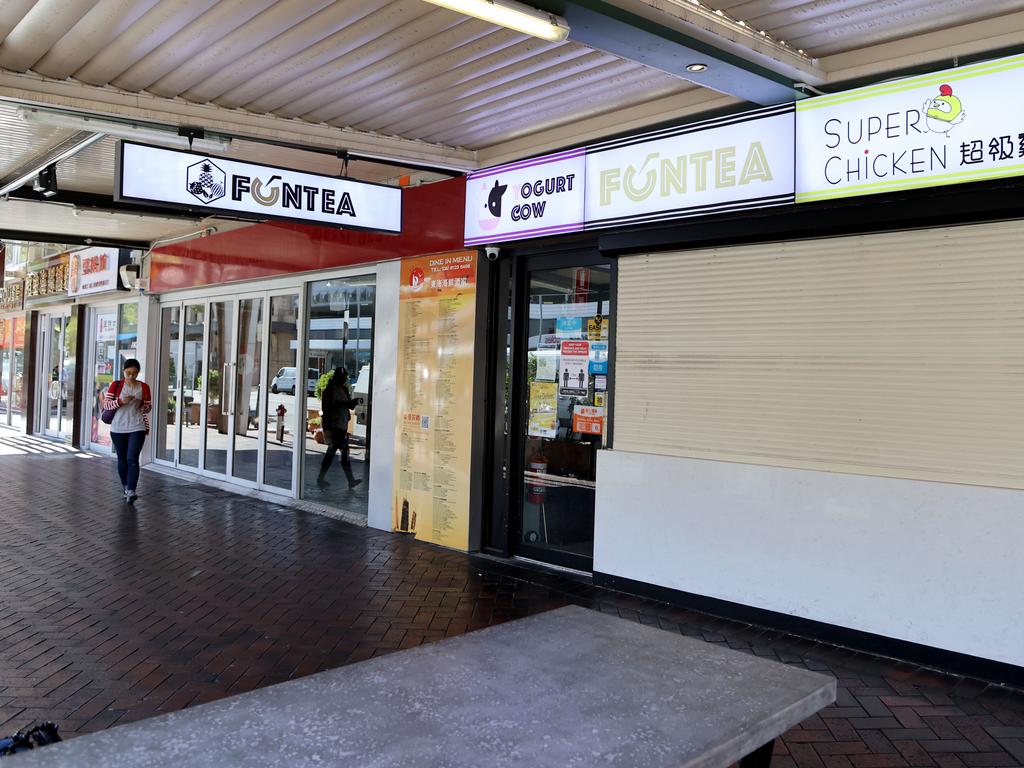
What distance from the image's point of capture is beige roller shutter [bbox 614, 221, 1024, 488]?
4219 mm

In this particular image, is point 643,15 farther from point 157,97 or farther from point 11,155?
point 11,155

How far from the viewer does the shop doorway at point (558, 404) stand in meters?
6.20

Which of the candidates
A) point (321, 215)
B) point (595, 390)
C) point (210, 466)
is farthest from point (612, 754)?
point (210, 466)

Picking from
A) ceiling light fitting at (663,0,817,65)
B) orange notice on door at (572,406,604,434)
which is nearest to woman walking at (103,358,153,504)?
orange notice on door at (572,406,604,434)

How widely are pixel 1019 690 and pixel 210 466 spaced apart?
360 inches

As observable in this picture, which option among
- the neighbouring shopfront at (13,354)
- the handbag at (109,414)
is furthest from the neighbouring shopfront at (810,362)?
the neighbouring shopfront at (13,354)

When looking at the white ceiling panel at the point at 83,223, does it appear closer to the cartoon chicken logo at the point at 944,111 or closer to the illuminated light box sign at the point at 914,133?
the illuminated light box sign at the point at 914,133

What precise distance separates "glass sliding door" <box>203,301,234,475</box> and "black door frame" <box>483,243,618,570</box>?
4606 mm

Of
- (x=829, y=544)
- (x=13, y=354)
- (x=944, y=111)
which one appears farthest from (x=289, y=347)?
(x=13, y=354)

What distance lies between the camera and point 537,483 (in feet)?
21.8

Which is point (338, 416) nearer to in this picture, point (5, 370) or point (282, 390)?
point (282, 390)

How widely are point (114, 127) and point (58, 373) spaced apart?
38.2 ft

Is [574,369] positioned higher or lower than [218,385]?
higher

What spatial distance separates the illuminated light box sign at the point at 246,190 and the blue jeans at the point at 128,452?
4251 millimetres
